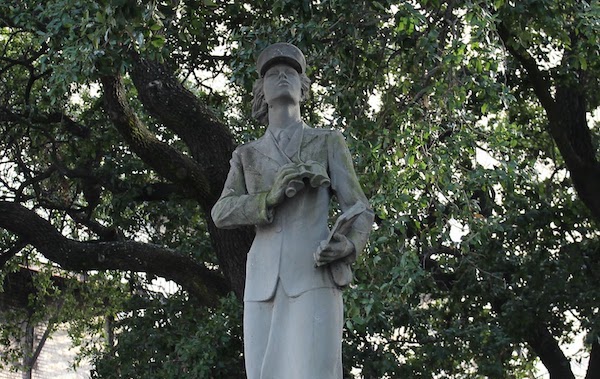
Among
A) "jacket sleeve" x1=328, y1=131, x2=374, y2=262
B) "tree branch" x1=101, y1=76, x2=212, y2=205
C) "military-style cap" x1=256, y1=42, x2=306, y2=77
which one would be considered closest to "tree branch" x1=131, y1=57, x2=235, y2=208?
"tree branch" x1=101, y1=76, x2=212, y2=205

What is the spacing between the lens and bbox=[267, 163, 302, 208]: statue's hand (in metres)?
7.71

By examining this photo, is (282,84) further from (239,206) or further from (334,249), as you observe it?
(334,249)

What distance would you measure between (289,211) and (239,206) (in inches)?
11.7

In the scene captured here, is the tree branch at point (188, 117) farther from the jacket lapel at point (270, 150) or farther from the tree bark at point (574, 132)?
the jacket lapel at point (270, 150)

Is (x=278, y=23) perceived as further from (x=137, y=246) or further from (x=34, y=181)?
(x=34, y=181)

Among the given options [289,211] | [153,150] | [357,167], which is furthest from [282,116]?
[153,150]

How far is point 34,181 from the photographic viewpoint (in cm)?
1789

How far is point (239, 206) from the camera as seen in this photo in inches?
311

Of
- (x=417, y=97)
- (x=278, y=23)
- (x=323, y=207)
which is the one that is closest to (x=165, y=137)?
(x=278, y=23)

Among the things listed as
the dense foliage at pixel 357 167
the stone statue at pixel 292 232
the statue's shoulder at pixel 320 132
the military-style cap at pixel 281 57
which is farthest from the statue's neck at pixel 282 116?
the dense foliage at pixel 357 167

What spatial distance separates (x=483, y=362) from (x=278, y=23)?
6665 mm

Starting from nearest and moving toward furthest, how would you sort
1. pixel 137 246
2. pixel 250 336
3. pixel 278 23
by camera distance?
1. pixel 250 336
2. pixel 278 23
3. pixel 137 246

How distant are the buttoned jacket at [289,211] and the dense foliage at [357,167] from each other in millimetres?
2166

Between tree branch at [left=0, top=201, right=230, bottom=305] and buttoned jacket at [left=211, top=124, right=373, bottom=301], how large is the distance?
7.70 metres
